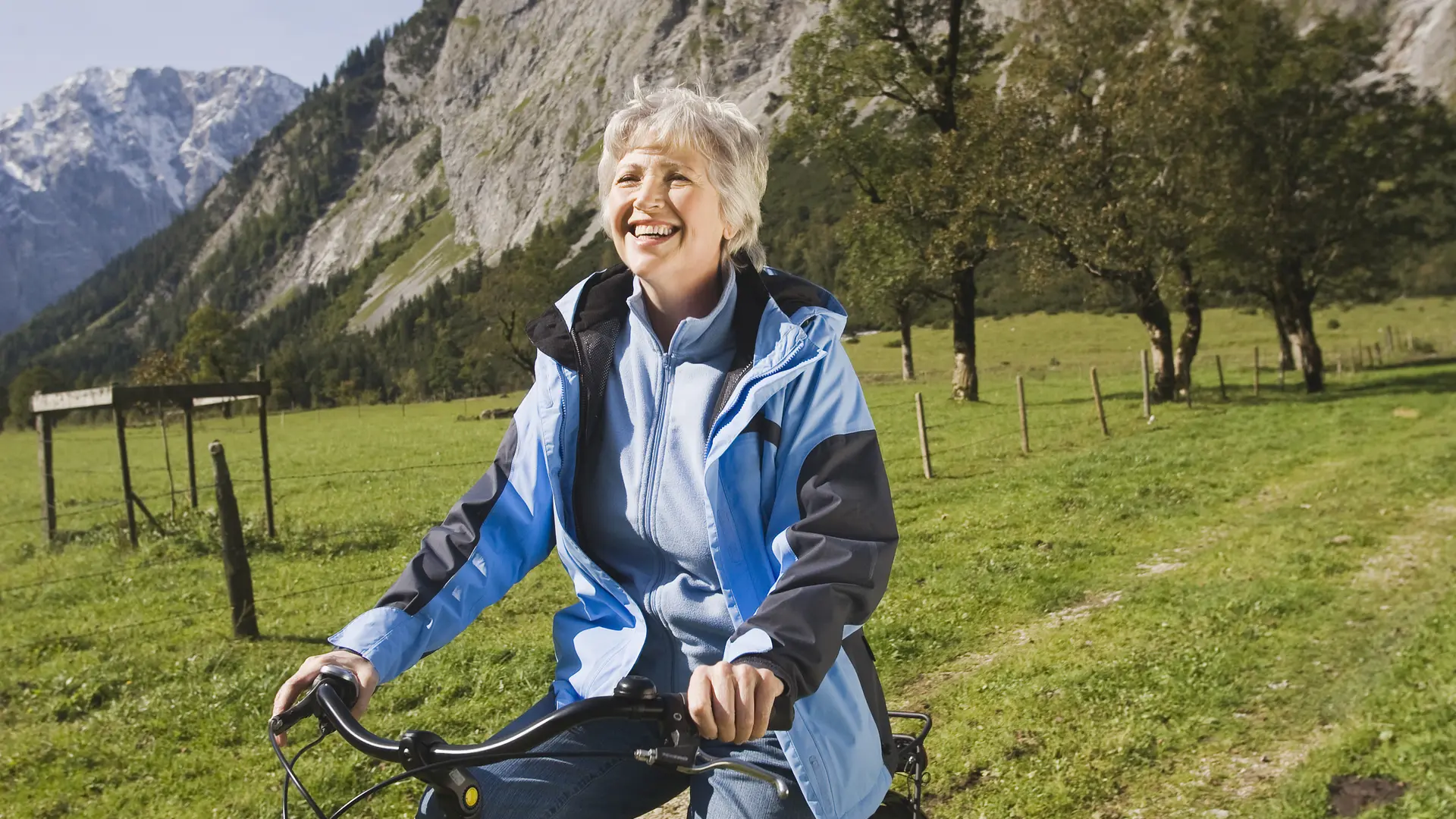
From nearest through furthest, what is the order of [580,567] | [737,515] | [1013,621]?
1. [737,515]
2. [580,567]
3. [1013,621]

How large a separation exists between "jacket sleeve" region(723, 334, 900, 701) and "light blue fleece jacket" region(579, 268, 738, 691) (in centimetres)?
23

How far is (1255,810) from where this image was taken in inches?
215

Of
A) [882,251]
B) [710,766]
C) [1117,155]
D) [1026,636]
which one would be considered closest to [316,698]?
[710,766]

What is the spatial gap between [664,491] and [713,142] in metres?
0.95

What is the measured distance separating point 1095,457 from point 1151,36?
18115mm

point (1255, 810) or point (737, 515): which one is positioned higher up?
point (737, 515)

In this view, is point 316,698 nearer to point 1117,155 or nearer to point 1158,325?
point 1117,155

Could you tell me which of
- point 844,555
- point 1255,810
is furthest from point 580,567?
point 1255,810

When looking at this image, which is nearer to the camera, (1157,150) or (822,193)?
(1157,150)

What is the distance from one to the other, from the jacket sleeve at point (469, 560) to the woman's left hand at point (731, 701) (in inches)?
28.7

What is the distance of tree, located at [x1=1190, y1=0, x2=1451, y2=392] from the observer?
33.2 metres

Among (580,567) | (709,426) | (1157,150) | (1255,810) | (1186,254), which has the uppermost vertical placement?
(1157,150)

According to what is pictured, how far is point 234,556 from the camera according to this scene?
10.3 meters

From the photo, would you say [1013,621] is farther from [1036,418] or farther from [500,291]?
[500,291]
